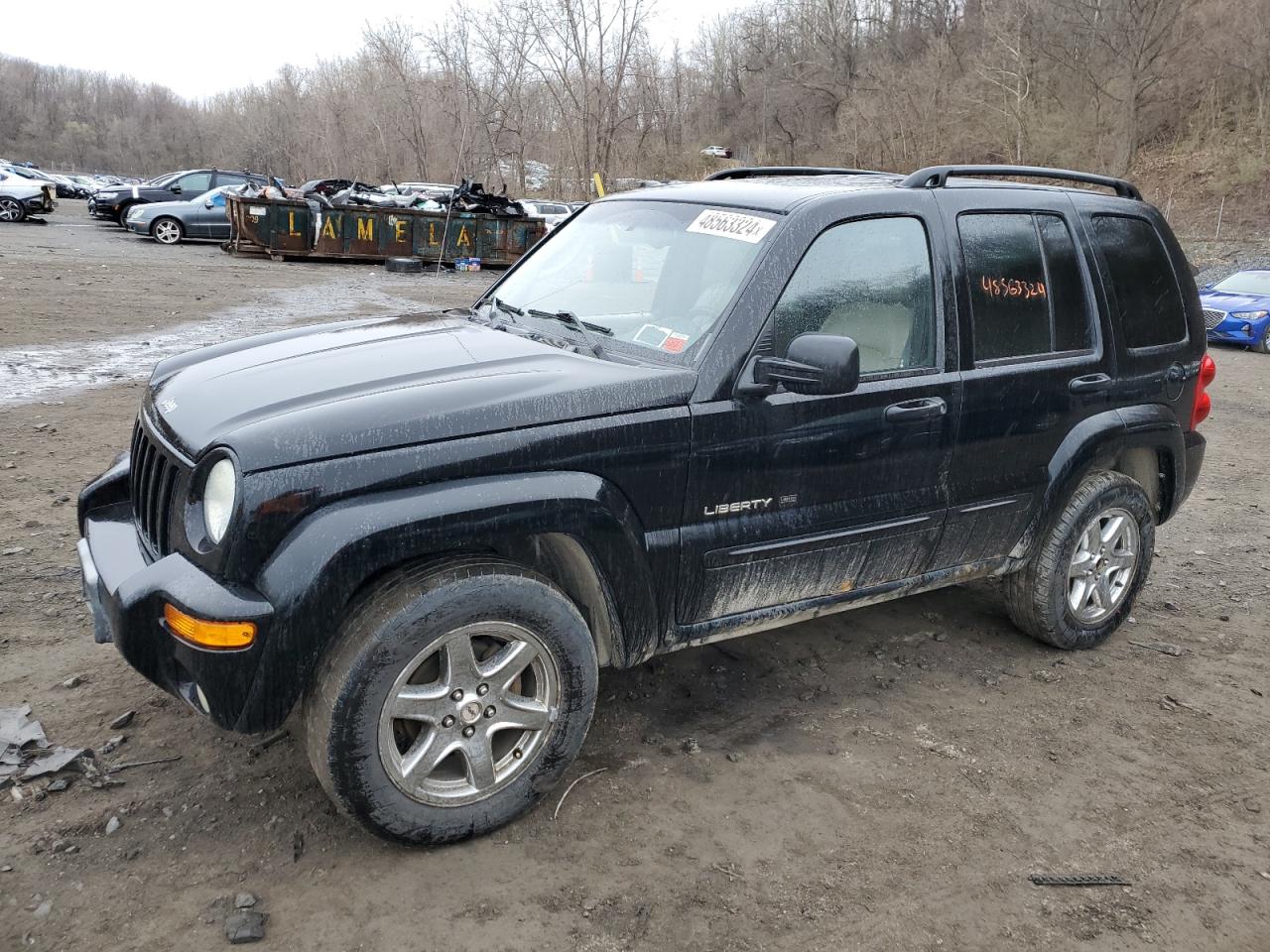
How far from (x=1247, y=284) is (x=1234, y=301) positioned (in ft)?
3.40

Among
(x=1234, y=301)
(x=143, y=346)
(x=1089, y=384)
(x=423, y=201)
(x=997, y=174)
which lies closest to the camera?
(x=1089, y=384)

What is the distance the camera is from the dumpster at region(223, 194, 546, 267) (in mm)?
21844

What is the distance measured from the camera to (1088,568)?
4.37m

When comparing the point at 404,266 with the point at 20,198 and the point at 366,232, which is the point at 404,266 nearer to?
the point at 366,232

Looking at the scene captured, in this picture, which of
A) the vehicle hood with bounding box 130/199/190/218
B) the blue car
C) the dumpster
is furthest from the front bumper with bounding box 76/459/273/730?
the vehicle hood with bounding box 130/199/190/218

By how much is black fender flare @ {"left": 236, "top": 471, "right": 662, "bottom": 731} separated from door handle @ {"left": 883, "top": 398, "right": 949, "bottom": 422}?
109 cm

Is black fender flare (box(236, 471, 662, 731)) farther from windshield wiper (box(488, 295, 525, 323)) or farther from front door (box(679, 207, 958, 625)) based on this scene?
windshield wiper (box(488, 295, 525, 323))

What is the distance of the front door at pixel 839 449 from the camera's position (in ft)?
10.4

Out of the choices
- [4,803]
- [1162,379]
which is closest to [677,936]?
[4,803]

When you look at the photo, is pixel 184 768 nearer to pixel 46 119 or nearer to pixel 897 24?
pixel 897 24

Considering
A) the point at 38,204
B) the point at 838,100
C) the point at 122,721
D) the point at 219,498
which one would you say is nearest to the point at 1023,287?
the point at 219,498

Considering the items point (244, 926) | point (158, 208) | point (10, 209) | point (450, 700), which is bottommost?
point (244, 926)

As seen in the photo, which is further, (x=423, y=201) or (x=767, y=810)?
(x=423, y=201)

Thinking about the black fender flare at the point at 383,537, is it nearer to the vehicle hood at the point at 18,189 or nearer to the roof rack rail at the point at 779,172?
the roof rack rail at the point at 779,172
